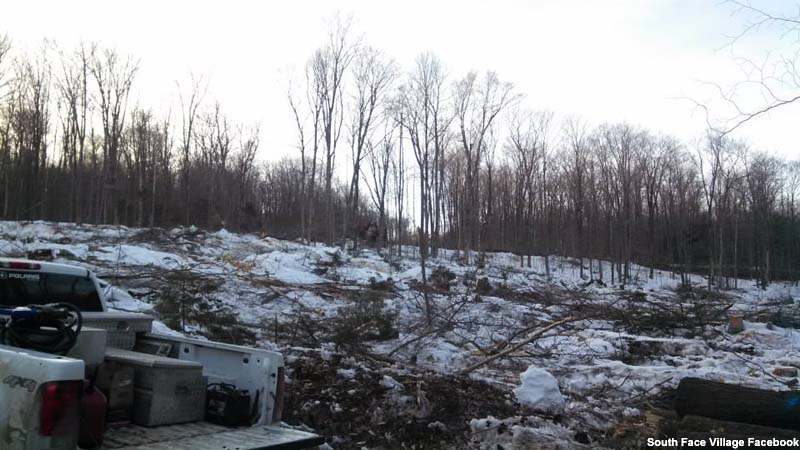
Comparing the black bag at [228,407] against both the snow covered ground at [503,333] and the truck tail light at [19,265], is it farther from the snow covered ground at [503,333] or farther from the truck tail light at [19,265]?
the snow covered ground at [503,333]

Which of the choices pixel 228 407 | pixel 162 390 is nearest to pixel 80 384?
pixel 162 390

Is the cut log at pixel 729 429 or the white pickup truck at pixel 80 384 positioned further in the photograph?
the cut log at pixel 729 429

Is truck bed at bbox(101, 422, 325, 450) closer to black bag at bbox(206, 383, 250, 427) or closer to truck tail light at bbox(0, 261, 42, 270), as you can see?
black bag at bbox(206, 383, 250, 427)

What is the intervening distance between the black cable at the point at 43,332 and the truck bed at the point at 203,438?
662 millimetres

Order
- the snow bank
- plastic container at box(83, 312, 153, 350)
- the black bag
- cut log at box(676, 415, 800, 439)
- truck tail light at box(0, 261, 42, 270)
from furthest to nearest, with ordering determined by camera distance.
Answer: the snow bank
cut log at box(676, 415, 800, 439)
plastic container at box(83, 312, 153, 350)
truck tail light at box(0, 261, 42, 270)
the black bag

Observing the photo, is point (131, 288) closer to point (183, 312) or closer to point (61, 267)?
point (183, 312)

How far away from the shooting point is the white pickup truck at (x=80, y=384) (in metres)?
3.14

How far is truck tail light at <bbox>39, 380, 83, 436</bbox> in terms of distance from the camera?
3.13m

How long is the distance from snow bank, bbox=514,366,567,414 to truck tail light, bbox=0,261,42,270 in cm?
583

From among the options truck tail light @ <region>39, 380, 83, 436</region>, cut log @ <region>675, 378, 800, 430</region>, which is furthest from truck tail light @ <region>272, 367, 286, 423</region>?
cut log @ <region>675, 378, 800, 430</region>

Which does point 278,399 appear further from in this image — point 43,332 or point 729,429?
point 729,429

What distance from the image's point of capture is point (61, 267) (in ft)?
16.7

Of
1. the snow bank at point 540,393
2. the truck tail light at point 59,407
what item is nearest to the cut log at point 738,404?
the snow bank at point 540,393

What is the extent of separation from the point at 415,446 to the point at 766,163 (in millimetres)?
54221
